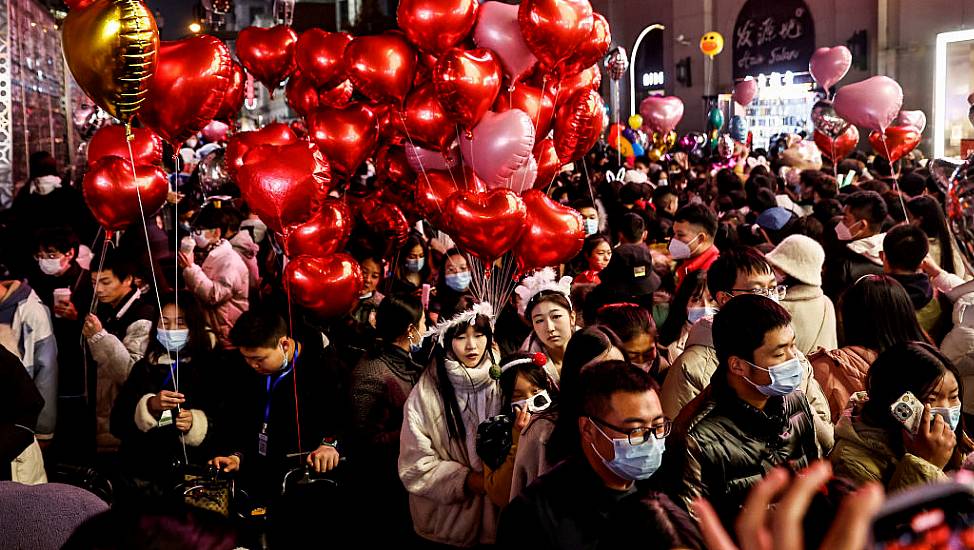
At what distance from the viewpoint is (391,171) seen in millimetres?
5223

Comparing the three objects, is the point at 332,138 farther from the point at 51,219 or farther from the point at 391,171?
the point at 51,219

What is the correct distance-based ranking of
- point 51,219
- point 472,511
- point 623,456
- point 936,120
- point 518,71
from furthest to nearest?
point 936,120
point 51,219
point 518,71
point 472,511
point 623,456

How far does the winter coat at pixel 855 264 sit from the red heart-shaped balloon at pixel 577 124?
66.2 inches

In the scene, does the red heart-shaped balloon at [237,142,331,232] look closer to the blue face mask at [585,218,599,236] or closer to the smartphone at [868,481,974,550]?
the blue face mask at [585,218,599,236]

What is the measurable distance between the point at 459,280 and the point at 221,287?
1.45m

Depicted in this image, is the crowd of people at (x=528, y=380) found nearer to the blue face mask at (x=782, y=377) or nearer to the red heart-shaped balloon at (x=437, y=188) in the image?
the blue face mask at (x=782, y=377)

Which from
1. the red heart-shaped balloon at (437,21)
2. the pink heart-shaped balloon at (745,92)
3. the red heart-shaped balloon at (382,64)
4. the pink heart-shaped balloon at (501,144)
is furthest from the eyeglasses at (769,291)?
the pink heart-shaped balloon at (745,92)

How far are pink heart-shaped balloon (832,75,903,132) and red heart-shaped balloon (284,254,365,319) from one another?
246 inches

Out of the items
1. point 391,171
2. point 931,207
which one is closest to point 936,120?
point 931,207

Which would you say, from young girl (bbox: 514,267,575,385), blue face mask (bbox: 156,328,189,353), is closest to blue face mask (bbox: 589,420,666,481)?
young girl (bbox: 514,267,575,385)

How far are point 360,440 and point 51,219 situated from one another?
481 cm

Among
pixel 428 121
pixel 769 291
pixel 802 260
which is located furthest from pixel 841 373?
pixel 428 121

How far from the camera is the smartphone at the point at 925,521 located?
0.79 meters

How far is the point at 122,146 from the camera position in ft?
15.2
